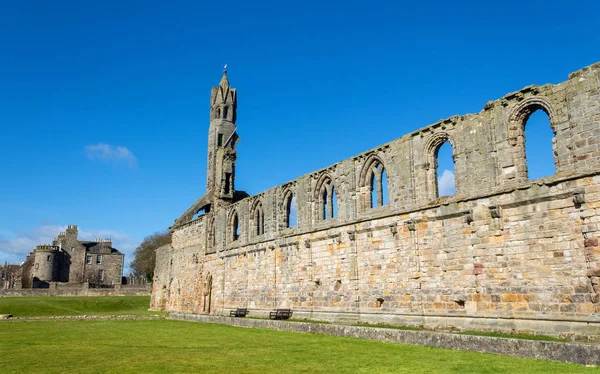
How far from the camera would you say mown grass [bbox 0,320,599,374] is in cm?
855

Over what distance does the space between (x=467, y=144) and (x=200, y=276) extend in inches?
874

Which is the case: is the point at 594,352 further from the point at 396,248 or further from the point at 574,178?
the point at 396,248

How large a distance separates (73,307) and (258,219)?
A: 55.8ft

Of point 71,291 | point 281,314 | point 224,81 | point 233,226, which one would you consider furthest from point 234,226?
point 71,291

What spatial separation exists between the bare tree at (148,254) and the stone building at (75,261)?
111 inches

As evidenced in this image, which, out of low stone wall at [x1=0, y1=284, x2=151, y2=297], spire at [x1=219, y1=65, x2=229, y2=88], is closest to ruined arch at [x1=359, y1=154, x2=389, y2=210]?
spire at [x1=219, y1=65, x2=229, y2=88]

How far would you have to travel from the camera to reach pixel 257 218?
28.0 metres

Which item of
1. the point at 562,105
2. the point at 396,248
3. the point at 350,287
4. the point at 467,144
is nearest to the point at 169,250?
the point at 350,287

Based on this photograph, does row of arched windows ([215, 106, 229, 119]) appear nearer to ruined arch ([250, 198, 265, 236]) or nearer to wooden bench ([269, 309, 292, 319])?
ruined arch ([250, 198, 265, 236])

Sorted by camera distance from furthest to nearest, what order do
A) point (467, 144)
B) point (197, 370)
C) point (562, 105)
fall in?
point (467, 144) < point (562, 105) < point (197, 370)

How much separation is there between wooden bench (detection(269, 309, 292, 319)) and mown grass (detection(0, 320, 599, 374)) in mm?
6534

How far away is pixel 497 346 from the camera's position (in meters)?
10.2

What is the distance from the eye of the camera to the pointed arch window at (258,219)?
90.0ft

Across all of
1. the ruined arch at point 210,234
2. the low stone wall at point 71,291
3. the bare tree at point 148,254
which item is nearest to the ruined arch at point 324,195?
the ruined arch at point 210,234
